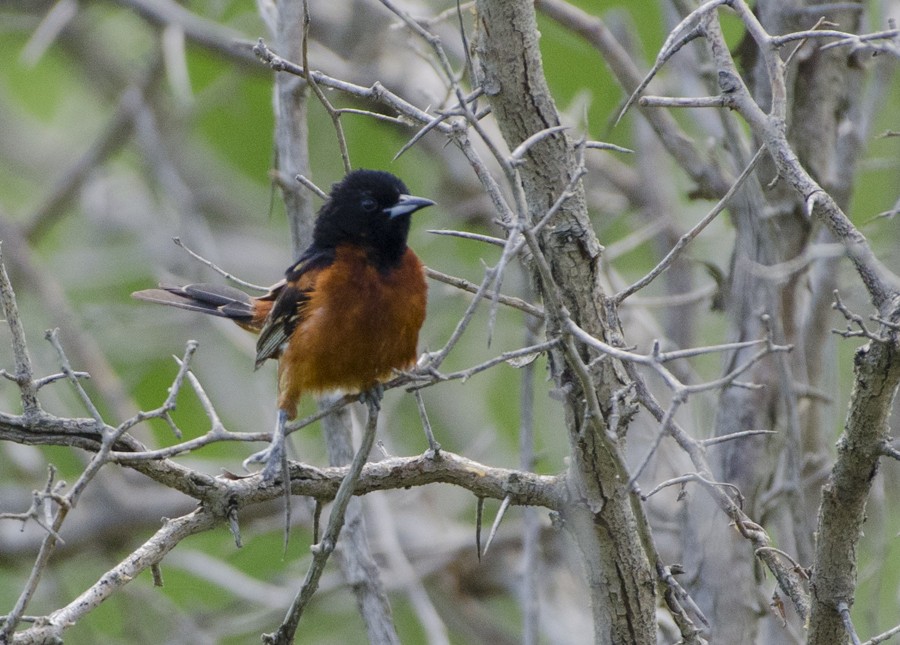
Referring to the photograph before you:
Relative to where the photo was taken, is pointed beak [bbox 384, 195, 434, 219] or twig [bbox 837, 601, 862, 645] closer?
twig [bbox 837, 601, 862, 645]

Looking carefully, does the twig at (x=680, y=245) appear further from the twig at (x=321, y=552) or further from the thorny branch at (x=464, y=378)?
the twig at (x=321, y=552)

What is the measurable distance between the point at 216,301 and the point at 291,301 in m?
0.88

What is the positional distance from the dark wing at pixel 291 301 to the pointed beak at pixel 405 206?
262mm

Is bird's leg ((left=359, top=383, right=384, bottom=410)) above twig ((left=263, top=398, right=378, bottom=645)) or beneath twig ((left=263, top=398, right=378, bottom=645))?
above

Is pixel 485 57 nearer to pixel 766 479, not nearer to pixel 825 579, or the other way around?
pixel 825 579

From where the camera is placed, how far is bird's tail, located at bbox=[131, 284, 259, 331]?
15.4ft

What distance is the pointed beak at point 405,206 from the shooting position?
395cm

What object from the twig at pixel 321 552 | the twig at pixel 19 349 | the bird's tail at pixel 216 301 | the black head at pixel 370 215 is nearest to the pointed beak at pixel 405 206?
the black head at pixel 370 215

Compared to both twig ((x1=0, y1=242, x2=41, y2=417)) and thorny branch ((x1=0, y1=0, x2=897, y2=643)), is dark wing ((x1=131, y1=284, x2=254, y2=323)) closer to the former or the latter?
thorny branch ((x1=0, y1=0, x2=897, y2=643))

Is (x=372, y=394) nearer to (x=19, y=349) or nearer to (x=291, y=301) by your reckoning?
(x=291, y=301)

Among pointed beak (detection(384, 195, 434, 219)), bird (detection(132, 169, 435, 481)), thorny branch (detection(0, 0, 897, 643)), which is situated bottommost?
thorny branch (detection(0, 0, 897, 643))

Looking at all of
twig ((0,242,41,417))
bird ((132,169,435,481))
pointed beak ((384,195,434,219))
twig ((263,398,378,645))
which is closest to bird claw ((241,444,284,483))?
twig ((263,398,378,645))

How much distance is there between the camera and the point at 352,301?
3.80 meters

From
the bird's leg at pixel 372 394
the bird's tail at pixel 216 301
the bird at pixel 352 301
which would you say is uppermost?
the bird's tail at pixel 216 301
